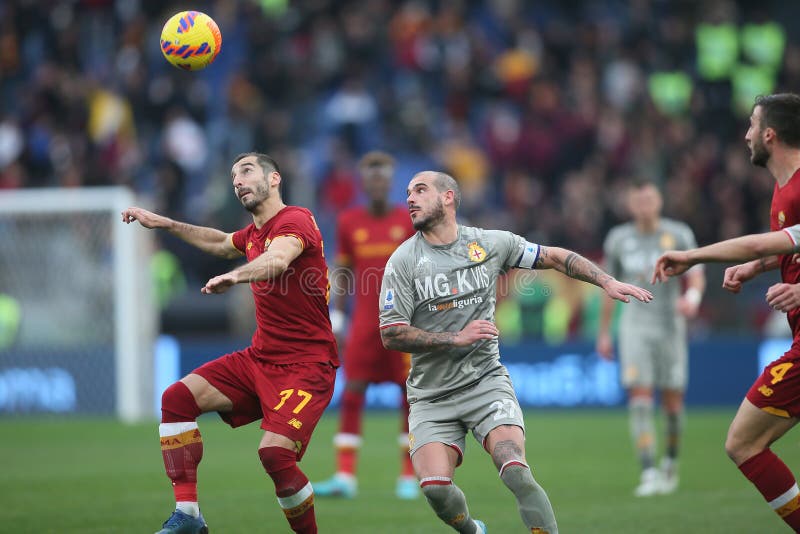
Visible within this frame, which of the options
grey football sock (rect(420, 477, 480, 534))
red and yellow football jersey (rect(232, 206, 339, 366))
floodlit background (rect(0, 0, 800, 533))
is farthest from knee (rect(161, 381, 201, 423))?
floodlit background (rect(0, 0, 800, 533))

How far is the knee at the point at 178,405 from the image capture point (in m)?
7.66

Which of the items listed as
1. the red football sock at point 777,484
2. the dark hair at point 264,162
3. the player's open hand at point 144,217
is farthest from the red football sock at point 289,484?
the red football sock at point 777,484

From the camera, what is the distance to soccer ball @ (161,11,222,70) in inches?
335

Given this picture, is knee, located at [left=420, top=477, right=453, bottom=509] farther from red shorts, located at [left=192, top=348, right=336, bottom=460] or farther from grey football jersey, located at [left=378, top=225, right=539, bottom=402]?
red shorts, located at [left=192, top=348, right=336, bottom=460]

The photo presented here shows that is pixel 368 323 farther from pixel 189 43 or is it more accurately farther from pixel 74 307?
pixel 74 307

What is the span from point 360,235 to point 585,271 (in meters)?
4.11

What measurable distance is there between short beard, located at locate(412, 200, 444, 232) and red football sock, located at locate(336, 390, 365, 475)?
12.3 feet

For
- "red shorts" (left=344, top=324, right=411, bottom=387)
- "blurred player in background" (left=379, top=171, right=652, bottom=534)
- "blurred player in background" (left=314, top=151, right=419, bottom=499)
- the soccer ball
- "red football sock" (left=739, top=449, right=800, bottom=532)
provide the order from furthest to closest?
"red shorts" (left=344, top=324, right=411, bottom=387) → "blurred player in background" (left=314, top=151, right=419, bottom=499) → the soccer ball → "blurred player in background" (left=379, top=171, right=652, bottom=534) → "red football sock" (left=739, top=449, right=800, bottom=532)

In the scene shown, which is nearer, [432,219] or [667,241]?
[432,219]

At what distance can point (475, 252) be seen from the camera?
7500 millimetres

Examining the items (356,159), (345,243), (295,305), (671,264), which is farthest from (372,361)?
(356,159)

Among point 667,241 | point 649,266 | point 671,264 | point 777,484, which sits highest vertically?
point 667,241

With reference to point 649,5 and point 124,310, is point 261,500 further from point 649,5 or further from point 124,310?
point 649,5

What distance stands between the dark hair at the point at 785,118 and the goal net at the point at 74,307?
41.5 feet
